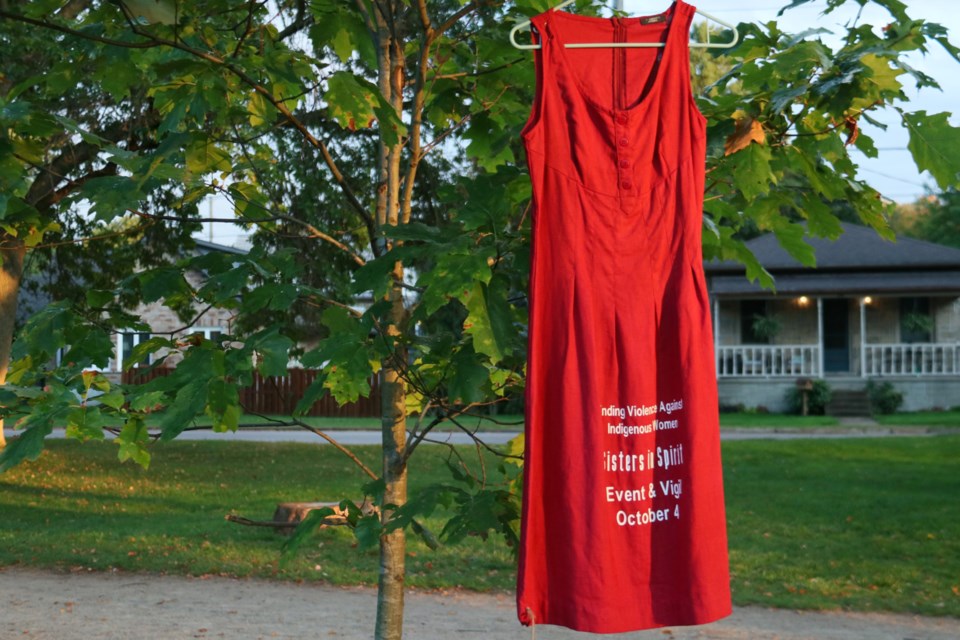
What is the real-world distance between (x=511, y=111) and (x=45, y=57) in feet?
31.7

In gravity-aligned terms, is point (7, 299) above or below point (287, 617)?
above

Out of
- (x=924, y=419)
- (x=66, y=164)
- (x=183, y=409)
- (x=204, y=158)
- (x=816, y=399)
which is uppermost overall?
(x=66, y=164)

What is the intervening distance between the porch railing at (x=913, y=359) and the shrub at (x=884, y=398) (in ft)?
3.40

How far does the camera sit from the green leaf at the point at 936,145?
2.93 metres

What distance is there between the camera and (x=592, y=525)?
9.05 ft

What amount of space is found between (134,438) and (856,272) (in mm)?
29833

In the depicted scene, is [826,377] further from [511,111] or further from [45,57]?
[511,111]

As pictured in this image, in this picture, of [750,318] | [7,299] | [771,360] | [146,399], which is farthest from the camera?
[750,318]

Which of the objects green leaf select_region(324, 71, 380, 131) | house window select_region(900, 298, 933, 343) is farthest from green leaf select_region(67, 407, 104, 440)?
house window select_region(900, 298, 933, 343)

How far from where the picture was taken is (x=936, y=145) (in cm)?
296

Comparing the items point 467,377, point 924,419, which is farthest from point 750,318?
point 467,377

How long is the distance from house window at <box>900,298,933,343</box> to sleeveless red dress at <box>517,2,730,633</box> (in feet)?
98.7

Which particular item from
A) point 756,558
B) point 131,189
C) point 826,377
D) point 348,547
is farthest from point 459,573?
point 826,377

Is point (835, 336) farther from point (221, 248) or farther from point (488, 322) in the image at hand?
point (488, 322)
